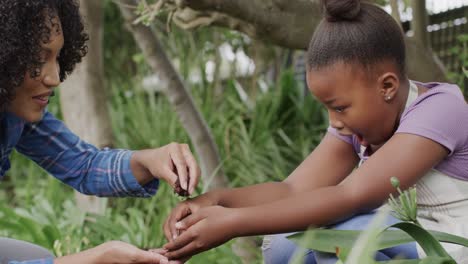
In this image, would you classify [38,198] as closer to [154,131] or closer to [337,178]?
[154,131]

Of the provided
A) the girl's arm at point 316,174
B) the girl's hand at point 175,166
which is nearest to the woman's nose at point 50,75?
the girl's hand at point 175,166

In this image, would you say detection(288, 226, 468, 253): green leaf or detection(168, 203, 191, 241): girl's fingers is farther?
detection(168, 203, 191, 241): girl's fingers

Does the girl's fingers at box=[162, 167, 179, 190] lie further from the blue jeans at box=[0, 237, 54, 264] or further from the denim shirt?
the blue jeans at box=[0, 237, 54, 264]

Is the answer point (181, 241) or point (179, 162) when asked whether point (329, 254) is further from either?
point (179, 162)

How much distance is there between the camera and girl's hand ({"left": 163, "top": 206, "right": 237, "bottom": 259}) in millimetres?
2020

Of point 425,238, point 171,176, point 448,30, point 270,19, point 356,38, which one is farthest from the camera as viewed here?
point 448,30

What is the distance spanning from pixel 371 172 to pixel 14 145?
43.8 inches

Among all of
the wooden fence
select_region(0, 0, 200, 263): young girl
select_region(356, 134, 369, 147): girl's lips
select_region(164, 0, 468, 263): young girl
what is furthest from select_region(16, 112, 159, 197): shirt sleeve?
the wooden fence

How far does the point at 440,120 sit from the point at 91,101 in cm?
247

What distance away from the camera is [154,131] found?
5.21m

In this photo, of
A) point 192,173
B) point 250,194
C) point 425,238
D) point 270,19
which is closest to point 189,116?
point 270,19

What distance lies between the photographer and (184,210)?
222 cm

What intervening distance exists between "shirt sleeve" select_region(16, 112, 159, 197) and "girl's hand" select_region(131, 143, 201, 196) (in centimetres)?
17

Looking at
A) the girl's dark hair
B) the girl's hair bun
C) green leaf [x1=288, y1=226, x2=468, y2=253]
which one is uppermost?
the girl's hair bun
